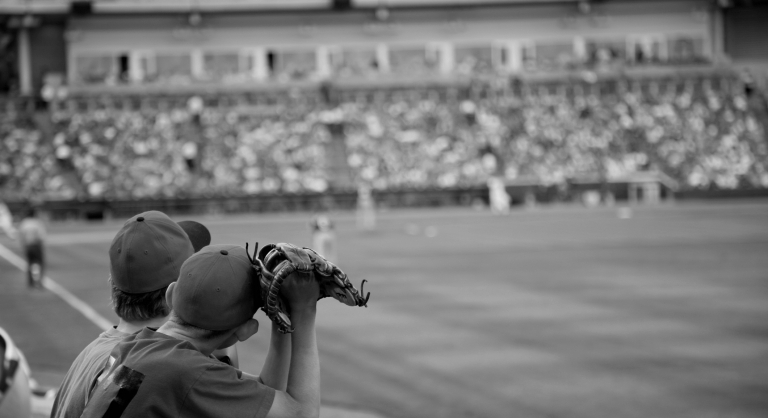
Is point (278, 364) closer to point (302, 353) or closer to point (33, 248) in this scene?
point (302, 353)

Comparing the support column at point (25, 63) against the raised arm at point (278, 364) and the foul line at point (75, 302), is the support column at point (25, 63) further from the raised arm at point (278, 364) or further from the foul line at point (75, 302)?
the raised arm at point (278, 364)

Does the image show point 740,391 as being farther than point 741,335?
No

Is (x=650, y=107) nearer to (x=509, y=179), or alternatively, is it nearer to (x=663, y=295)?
(x=509, y=179)

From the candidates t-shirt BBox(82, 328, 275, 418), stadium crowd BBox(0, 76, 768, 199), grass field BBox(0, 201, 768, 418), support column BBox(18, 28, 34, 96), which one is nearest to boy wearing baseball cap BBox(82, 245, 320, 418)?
t-shirt BBox(82, 328, 275, 418)

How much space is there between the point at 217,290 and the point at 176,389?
39 centimetres

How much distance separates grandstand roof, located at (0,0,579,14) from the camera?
56.7 m

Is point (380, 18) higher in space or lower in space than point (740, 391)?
higher

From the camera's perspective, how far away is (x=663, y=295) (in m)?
15.8

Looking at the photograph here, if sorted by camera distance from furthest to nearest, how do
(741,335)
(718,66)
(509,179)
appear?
(718,66) → (509,179) → (741,335)

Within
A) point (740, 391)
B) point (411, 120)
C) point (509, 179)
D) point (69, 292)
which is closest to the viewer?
point (740, 391)

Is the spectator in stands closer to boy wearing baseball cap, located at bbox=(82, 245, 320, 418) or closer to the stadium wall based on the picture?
boy wearing baseball cap, located at bbox=(82, 245, 320, 418)

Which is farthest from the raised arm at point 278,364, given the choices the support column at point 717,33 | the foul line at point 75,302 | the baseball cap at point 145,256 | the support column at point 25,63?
the support column at point 717,33

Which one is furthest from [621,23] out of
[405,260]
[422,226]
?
[405,260]

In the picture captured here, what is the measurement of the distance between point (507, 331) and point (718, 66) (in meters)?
52.4
